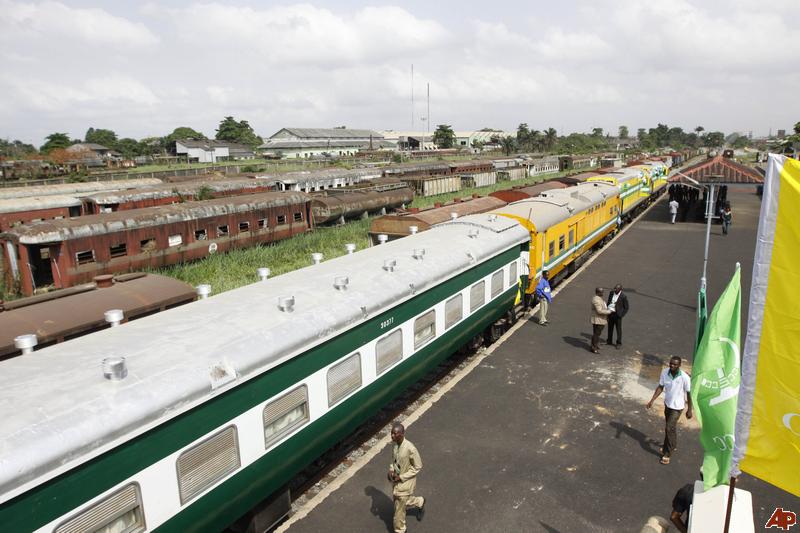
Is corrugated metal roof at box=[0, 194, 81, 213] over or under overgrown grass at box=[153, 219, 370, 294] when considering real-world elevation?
over

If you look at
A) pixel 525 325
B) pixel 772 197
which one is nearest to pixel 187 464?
pixel 772 197

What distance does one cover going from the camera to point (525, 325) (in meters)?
16.8

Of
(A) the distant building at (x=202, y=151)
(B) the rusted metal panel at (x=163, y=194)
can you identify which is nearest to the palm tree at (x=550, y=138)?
(A) the distant building at (x=202, y=151)

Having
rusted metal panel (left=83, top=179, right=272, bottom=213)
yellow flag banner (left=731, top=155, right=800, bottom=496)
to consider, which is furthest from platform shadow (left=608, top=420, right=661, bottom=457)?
rusted metal panel (left=83, top=179, right=272, bottom=213)

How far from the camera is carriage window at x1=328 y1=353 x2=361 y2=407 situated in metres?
8.33

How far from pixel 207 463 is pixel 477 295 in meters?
8.54

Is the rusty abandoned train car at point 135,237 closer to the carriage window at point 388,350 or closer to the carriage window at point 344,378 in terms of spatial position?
the carriage window at point 388,350

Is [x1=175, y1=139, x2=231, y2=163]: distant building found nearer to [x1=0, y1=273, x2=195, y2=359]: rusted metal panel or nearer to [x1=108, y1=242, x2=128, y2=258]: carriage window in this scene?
→ [x1=108, y1=242, x2=128, y2=258]: carriage window

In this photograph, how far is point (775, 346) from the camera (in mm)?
4512

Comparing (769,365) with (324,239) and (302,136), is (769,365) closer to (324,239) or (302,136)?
(324,239)

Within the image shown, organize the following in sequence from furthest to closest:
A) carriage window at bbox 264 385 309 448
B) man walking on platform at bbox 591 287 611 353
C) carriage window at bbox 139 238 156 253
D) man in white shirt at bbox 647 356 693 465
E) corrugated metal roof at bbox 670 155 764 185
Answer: corrugated metal roof at bbox 670 155 764 185 → carriage window at bbox 139 238 156 253 → man walking on platform at bbox 591 287 611 353 → man in white shirt at bbox 647 356 693 465 → carriage window at bbox 264 385 309 448

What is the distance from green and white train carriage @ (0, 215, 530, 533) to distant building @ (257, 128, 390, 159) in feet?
355

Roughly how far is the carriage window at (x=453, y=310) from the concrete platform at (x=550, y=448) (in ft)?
5.54

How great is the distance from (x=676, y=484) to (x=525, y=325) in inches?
321
